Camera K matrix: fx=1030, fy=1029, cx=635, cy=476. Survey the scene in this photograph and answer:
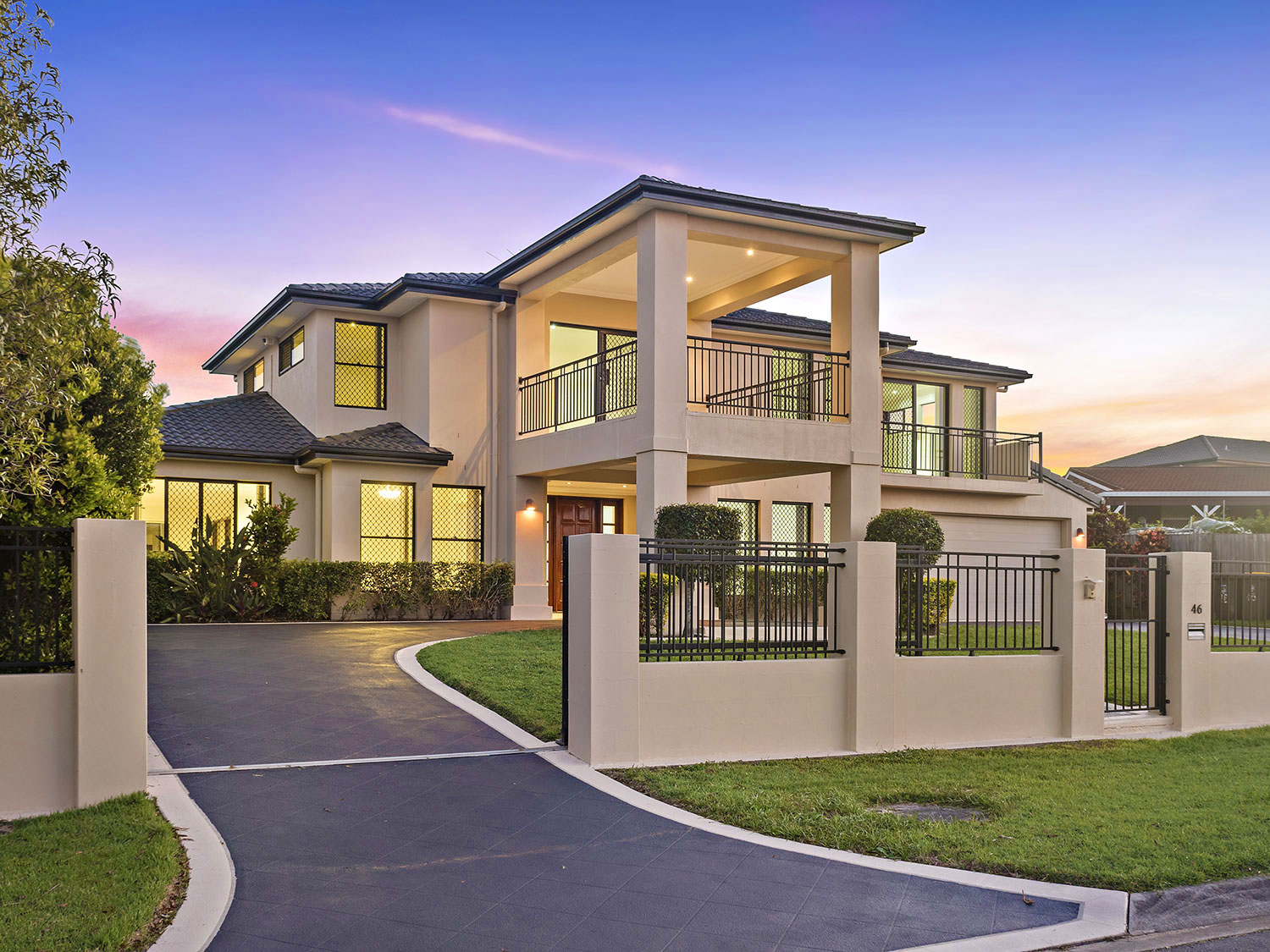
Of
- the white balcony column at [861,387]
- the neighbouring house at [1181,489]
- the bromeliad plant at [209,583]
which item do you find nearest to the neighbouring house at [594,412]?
the white balcony column at [861,387]

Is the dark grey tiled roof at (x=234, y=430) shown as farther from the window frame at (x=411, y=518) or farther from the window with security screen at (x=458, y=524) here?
the window with security screen at (x=458, y=524)

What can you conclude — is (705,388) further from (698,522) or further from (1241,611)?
(1241,611)

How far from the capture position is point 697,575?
944 centimetres

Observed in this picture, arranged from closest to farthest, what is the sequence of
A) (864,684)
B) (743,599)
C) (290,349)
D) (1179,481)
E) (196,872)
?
(196,872)
(864,684)
(743,599)
(290,349)
(1179,481)

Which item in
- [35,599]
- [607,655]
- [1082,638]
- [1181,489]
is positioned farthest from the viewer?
[1181,489]

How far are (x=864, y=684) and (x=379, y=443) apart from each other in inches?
500

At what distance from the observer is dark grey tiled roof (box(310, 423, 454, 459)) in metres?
19.2

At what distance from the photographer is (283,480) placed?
2064 cm

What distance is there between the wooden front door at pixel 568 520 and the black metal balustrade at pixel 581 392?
2348 millimetres

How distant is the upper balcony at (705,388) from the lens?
59.6 feet

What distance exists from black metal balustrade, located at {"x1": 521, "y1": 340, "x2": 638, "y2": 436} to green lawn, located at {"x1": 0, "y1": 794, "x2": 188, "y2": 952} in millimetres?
12340

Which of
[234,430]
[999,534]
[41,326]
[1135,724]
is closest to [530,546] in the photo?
[234,430]

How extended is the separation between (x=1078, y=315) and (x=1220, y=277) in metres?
3.22

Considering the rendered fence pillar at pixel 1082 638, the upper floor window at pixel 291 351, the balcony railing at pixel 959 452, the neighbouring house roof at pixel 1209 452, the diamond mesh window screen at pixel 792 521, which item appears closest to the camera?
the rendered fence pillar at pixel 1082 638
